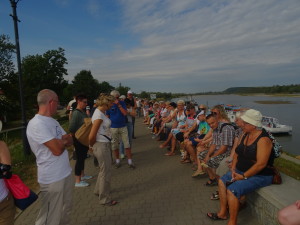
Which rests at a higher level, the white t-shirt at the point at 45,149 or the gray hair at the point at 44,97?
the gray hair at the point at 44,97

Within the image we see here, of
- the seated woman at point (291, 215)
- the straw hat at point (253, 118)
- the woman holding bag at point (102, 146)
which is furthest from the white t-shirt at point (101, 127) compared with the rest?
the seated woman at point (291, 215)

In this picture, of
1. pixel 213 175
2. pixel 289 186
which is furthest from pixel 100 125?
pixel 289 186

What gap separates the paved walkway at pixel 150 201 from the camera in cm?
333

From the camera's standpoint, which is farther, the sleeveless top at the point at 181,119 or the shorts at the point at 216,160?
the sleeveless top at the point at 181,119

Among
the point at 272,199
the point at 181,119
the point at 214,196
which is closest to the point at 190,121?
the point at 181,119

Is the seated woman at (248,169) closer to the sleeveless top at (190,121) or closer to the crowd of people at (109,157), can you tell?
the crowd of people at (109,157)

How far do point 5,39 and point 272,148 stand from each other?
41987 mm

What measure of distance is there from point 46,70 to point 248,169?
42999mm

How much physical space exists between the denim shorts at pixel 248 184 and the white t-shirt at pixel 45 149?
7.24ft

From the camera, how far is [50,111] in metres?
2.41

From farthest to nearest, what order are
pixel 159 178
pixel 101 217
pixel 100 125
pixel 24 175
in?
pixel 24 175 < pixel 159 178 < pixel 100 125 < pixel 101 217

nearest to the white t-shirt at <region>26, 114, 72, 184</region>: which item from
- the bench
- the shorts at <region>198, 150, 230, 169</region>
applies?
the bench

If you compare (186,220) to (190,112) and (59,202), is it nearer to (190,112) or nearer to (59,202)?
(59,202)

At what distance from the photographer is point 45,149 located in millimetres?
2328
